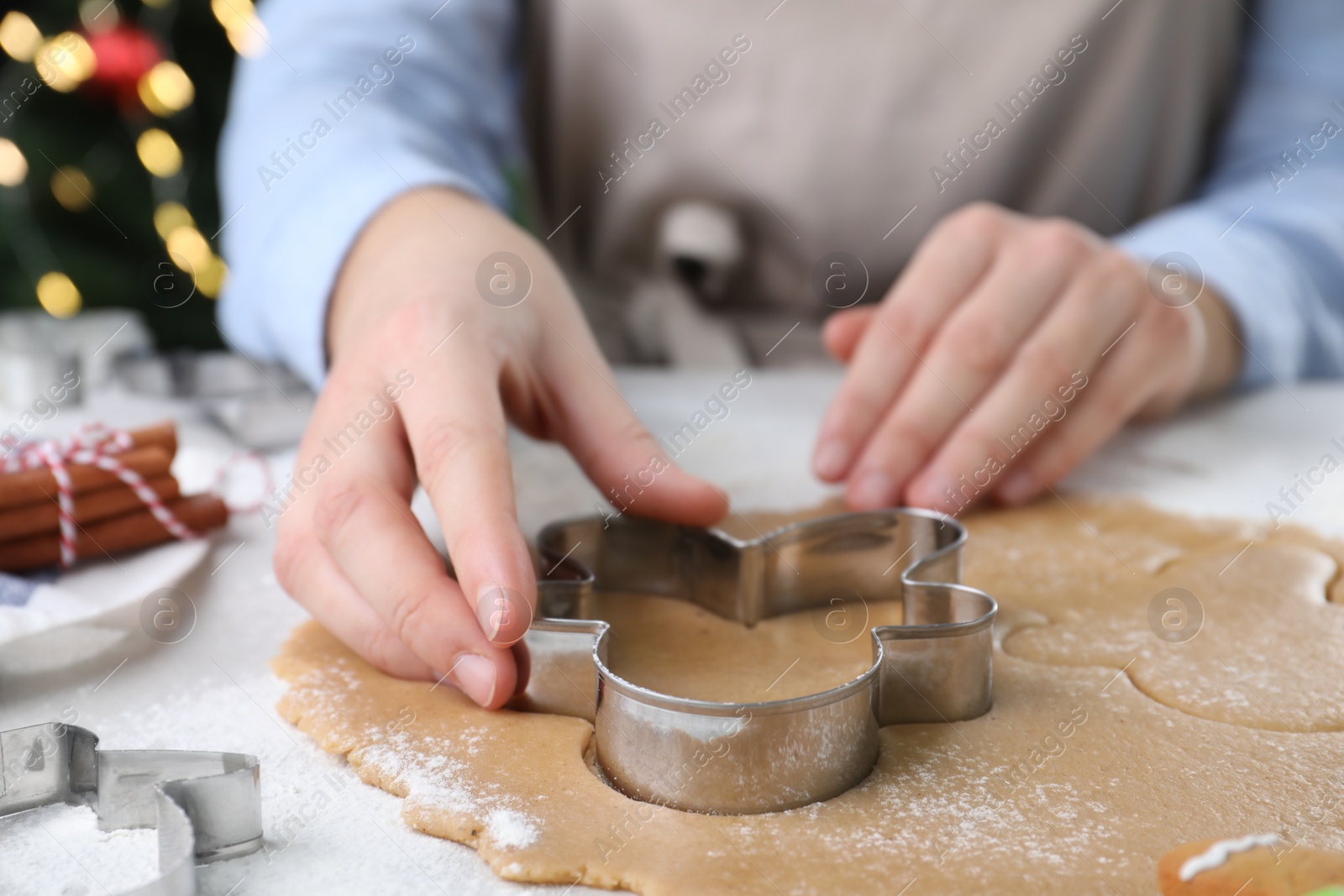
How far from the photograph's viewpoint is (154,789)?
0.59 meters

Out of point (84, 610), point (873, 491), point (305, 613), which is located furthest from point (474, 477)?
point (873, 491)

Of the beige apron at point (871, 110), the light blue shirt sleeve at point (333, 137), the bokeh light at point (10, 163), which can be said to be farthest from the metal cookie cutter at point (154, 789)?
the bokeh light at point (10, 163)

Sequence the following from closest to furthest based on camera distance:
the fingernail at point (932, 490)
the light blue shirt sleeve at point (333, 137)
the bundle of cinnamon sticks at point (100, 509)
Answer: the bundle of cinnamon sticks at point (100, 509) < the fingernail at point (932, 490) < the light blue shirt sleeve at point (333, 137)

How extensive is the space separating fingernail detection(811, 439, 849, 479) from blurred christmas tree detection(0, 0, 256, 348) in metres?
1.86

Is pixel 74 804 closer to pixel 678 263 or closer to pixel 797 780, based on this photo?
pixel 797 780

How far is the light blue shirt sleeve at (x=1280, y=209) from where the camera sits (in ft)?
4.69

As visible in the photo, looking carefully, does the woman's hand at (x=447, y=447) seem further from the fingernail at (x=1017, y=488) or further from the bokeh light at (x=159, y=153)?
the bokeh light at (x=159, y=153)

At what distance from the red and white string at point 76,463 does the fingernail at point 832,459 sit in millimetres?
667

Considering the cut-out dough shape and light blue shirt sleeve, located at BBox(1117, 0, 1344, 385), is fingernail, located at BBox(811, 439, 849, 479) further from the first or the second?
light blue shirt sleeve, located at BBox(1117, 0, 1344, 385)

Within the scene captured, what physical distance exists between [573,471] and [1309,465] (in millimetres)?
877

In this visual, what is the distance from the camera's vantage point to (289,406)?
1.30 meters

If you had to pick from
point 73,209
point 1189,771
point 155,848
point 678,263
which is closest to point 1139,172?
point 678,263

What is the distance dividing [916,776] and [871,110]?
115 cm

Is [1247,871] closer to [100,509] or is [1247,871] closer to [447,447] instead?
[447,447]
